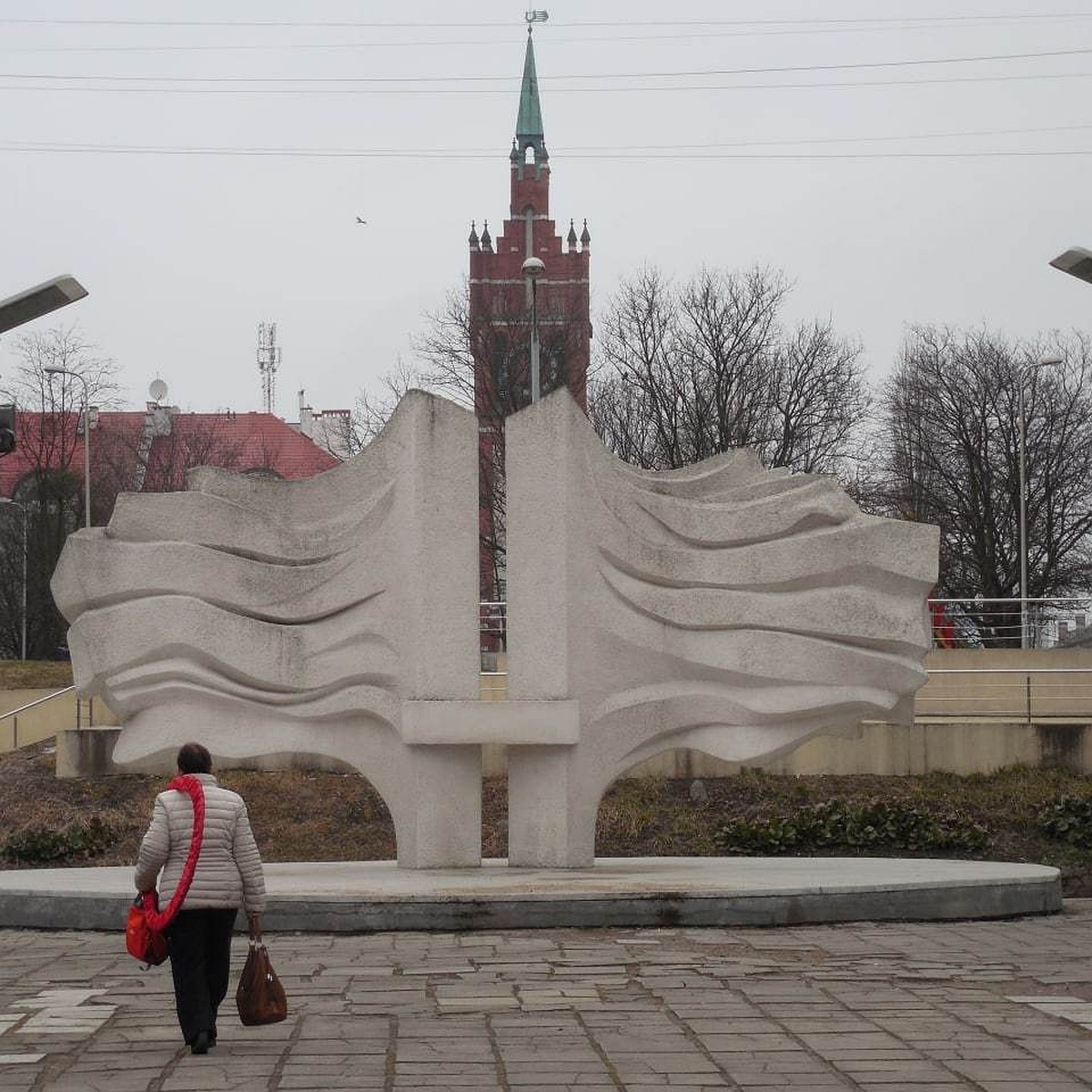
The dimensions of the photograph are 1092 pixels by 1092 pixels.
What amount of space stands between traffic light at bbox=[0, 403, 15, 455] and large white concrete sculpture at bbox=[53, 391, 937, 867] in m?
1.47

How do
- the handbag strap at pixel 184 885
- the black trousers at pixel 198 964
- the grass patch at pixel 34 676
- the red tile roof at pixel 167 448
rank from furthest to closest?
1. the red tile roof at pixel 167 448
2. the grass patch at pixel 34 676
3. the handbag strap at pixel 184 885
4. the black trousers at pixel 198 964

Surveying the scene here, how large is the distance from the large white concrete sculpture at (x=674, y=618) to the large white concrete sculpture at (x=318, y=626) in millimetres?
495

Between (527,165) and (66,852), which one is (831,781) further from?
(527,165)

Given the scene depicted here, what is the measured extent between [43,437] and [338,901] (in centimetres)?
3444

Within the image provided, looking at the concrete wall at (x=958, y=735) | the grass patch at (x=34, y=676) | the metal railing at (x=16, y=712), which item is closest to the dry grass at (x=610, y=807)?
the concrete wall at (x=958, y=735)

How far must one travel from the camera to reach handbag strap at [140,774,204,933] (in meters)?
7.62

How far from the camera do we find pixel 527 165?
220 feet

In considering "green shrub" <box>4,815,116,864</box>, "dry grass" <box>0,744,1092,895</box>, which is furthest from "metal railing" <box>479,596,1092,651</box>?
"green shrub" <box>4,815,116,864</box>

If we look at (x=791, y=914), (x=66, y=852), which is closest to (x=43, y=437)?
(x=66, y=852)

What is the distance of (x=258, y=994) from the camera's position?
7789 mm

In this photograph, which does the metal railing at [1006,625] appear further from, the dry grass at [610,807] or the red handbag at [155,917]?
the red handbag at [155,917]

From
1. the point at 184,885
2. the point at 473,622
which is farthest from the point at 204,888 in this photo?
the point at 473,622

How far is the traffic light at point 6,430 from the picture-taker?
13281 mm

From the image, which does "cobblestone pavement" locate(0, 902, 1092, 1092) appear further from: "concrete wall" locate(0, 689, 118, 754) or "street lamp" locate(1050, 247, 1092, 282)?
"concrete wall" locate(0, 689, 118, 754)
